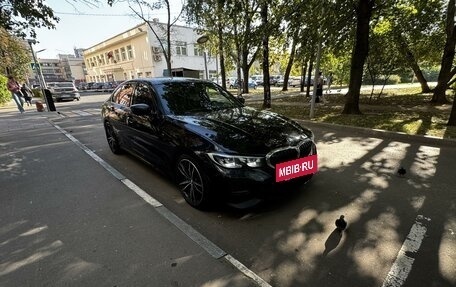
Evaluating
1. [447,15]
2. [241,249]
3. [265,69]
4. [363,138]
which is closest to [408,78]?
[447,15]

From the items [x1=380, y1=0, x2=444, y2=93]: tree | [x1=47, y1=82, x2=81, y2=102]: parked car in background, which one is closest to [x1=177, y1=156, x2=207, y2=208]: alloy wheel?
[x1=380, y1=0, x2=444, y2=93]: tree

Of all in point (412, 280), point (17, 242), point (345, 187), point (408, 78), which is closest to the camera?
point (412, 280)

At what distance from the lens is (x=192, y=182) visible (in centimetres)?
336

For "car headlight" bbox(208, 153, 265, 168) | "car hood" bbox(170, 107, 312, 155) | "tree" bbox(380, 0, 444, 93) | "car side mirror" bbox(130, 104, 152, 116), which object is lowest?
"car headlight" bbox(208, 153, 265, 168)

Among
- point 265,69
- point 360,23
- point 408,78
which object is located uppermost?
point 360,23

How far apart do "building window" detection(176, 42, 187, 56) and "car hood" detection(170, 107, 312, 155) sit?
119 feet

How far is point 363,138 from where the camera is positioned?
6504 millimetres

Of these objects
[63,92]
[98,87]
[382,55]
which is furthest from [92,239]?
[98,87]

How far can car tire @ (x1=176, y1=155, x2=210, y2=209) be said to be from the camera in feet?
10.3

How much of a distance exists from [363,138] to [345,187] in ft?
10.5

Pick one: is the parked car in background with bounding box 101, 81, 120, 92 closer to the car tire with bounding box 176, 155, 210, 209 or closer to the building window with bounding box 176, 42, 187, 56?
the building window with bounding box 176, 42, 187, 56

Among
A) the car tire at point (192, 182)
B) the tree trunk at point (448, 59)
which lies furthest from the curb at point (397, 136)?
the tree trunk at point (448, 59)

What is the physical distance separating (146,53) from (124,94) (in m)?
33.3

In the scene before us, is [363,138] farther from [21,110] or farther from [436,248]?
[21,110]
